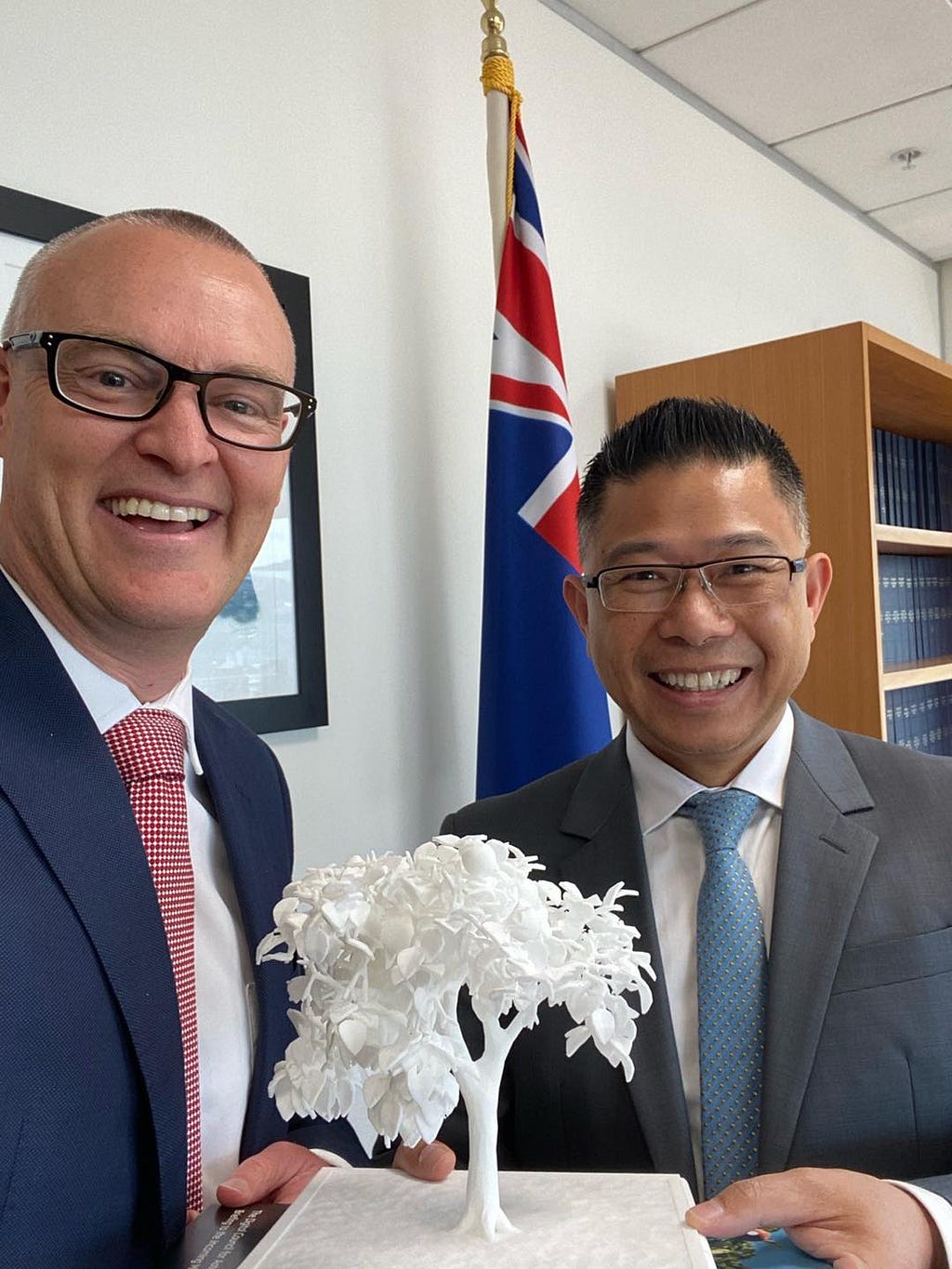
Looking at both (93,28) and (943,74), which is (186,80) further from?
(943,74)

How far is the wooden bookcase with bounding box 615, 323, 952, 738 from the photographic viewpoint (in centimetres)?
255

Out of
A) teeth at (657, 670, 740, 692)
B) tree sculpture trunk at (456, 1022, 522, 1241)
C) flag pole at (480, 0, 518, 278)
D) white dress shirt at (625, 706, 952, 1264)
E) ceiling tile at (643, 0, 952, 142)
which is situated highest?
ceiling tile at (643, 0, 952, 142)

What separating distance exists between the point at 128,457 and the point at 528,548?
1.35 metres

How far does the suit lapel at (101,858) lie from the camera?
939 millimetres

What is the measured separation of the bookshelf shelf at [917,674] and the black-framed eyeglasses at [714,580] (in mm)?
1512

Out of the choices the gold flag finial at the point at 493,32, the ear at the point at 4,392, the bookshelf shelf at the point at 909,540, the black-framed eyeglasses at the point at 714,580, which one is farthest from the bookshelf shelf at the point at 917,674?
the ear at the point at 4,392

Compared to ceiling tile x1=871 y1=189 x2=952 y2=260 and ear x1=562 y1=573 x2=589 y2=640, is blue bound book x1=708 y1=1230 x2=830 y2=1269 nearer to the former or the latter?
ear x1=562 y1=573 x2=589 y2=640

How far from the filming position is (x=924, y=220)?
445 cm

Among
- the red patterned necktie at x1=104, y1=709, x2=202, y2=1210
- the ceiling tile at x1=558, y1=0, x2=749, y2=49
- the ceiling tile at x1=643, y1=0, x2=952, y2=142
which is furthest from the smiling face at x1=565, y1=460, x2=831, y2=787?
the ceiling tile at x1=643, y1=0, x2=952, y2=142

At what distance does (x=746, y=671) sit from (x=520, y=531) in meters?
1.07

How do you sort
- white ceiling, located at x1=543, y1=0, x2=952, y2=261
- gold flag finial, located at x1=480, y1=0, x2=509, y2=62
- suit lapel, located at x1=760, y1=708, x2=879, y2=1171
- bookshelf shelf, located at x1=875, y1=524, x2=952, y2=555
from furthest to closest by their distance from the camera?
white ceiling, located at x1=543, y1=0, x2=952, y2=261 < bookshelf shelf, located at x1=875, y1=524, x2=952, y2=555 < gold flag finial, located at x1=480, y1=0, x2=509, y2=62 < suit lapel, located at x1=760, y1=708, x2=879, y2=1171

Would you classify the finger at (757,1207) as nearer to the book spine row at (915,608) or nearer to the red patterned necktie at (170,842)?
the red patterned necktie at (170,842)

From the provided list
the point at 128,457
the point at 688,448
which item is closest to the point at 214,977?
the point at 128,457

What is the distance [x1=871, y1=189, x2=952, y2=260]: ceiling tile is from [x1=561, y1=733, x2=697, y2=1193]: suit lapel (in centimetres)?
363
